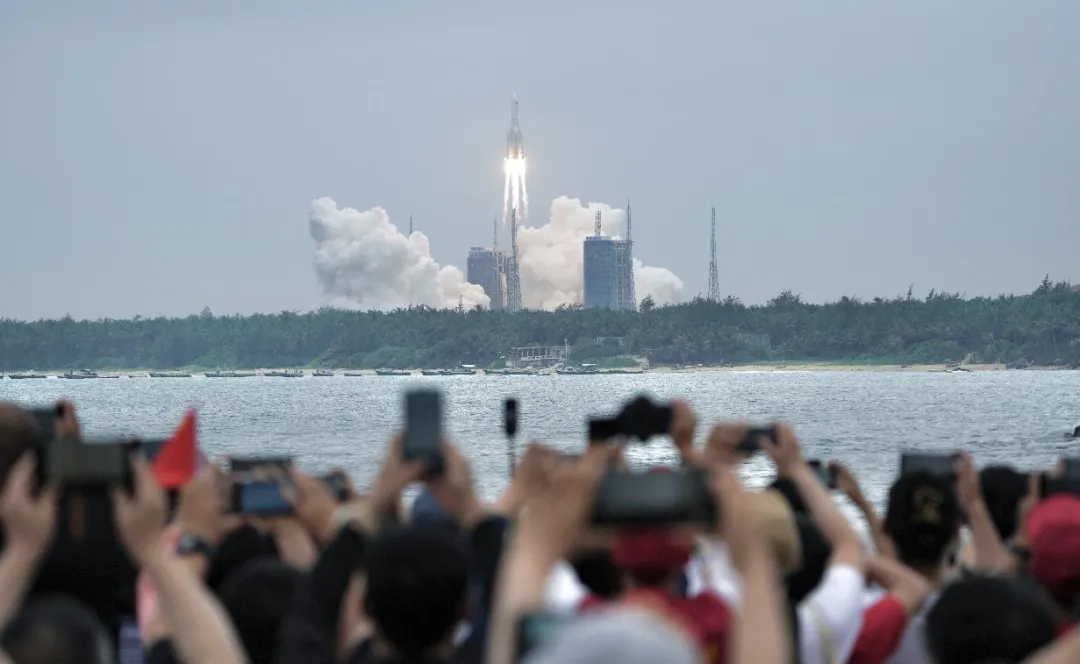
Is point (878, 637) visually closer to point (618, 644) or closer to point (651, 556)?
point (651, 556)

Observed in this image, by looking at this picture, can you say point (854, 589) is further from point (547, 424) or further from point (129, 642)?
point (547, 424)

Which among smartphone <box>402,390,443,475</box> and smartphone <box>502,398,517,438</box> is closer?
smartphone <box>402,390,443,475</box>

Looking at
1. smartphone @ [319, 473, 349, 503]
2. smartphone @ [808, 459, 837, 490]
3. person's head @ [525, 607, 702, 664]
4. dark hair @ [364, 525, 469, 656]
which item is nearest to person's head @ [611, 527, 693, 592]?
dark hair @ [364, 525, 469, 656]

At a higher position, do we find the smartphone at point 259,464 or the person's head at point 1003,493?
the smartphone at point 259,464

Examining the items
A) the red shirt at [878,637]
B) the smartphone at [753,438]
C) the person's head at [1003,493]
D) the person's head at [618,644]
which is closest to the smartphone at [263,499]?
the smartphone at [753,438]

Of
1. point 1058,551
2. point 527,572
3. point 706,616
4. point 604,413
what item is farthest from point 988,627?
point 604,413

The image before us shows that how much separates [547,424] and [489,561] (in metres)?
97.4

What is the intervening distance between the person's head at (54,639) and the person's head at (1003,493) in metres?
5.09

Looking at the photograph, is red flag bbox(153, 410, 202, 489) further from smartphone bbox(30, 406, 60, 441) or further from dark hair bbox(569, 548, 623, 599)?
dark hair bbox(569, 548, 623, 599)

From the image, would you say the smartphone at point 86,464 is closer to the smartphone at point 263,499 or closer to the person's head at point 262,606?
the person's head at point 262,606

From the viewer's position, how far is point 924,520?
6551 millimetres

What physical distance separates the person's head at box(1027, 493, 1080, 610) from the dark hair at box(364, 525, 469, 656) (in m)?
1.97

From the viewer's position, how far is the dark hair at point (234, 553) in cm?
632

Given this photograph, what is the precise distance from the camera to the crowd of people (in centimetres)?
411
